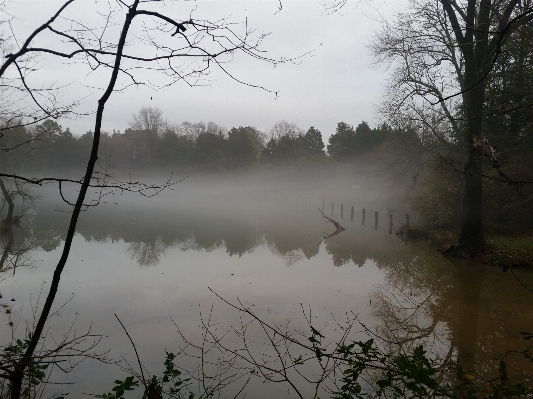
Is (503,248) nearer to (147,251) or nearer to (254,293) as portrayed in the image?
(254,293)

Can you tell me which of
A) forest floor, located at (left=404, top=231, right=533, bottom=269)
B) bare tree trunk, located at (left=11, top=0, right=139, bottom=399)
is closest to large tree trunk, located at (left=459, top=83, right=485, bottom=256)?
forest floor, located at (left=404, top=231, right=533, bottom=269)

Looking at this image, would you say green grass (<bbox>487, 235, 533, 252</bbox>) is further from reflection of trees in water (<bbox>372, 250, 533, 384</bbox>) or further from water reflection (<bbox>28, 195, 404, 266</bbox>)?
water reflection (<bbox>28, 195, 404, 266</bbox>)

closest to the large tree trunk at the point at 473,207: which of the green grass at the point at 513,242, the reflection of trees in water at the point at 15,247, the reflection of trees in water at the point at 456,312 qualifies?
the green grass at the point at 513,242

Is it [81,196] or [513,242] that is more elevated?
[81,196]

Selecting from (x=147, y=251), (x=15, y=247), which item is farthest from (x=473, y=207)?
(x=15, y=247)

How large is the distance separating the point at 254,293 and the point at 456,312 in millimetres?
3883

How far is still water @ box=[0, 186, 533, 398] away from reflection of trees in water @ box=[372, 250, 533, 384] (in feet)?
0.07

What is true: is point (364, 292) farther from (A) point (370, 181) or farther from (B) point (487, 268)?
(A) point (370, 181)

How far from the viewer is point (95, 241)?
16.7 meters

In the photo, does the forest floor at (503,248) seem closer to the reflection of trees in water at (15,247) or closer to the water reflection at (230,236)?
the water reflection at (230,236)

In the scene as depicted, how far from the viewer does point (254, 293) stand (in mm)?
8930

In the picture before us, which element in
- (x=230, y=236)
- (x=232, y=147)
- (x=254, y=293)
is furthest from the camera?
(x=232, y=147)

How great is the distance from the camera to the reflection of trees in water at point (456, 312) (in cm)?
572

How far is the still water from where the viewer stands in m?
6.03
